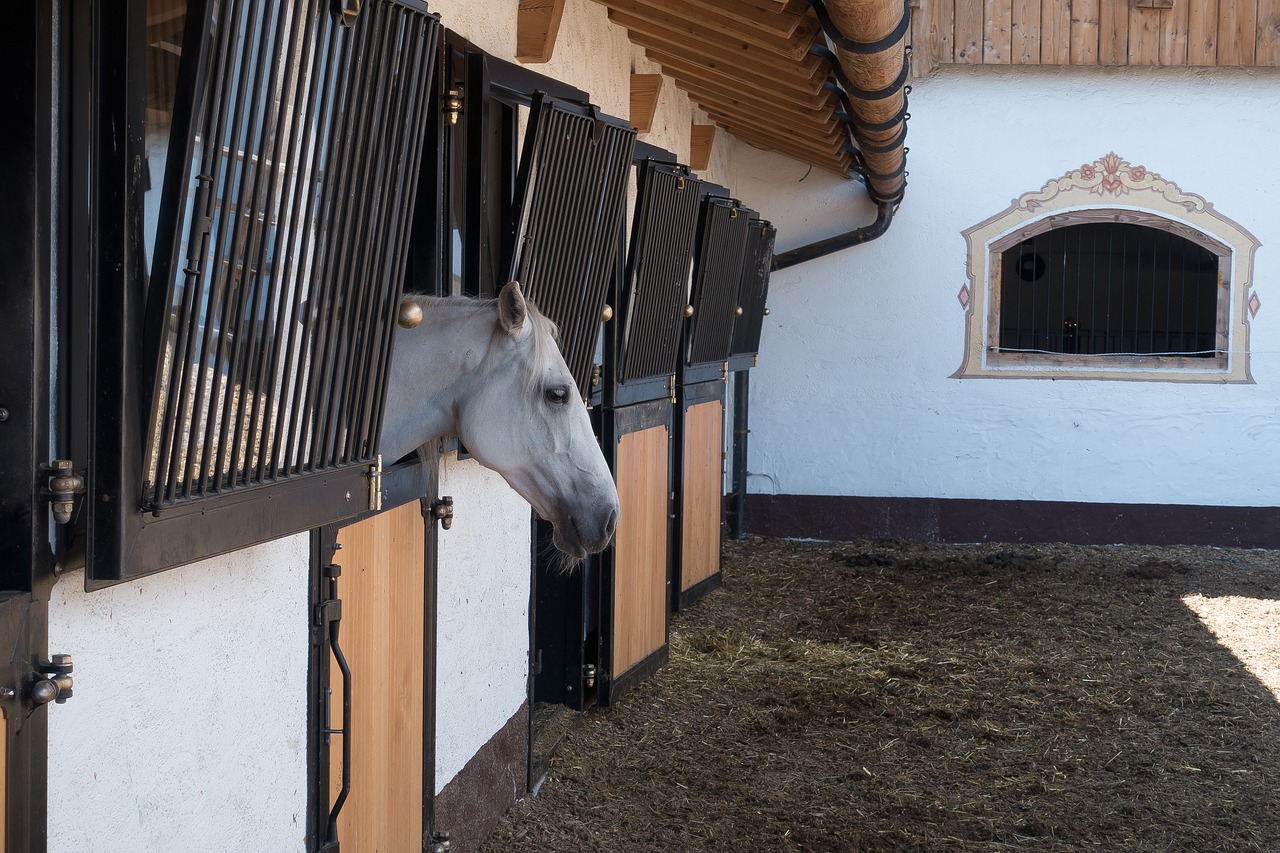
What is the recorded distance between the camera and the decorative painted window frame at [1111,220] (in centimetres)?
776

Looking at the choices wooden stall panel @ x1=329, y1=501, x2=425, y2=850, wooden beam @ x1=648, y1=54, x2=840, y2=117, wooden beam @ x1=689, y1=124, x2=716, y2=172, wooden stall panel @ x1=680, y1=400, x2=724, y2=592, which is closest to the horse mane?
wooden stall panel @ x1=329, y1=501, x2=425, y2=850

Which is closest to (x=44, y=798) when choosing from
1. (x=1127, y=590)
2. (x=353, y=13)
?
(x=353, y=13)

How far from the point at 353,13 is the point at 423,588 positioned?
1.35 m

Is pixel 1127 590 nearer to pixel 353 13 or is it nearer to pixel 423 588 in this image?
pixel 423 588

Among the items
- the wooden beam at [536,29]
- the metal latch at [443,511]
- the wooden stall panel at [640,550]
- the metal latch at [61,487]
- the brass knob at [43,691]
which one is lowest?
the wooden stall panel at [640,550]

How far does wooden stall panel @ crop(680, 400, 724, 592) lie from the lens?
236 inches

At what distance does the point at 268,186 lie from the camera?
1476 millimetres

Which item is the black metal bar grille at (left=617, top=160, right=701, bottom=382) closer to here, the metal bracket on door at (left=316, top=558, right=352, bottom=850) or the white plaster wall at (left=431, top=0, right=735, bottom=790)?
the white plaster wall at (left=431, top=0, right=735, bottom=790)

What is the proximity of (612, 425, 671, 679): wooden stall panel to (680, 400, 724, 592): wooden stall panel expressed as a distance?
0.86m

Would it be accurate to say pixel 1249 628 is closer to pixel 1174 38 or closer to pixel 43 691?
pixel 1174 38

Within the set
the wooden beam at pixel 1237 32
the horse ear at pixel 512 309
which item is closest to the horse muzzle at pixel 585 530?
the horse ear at pixel 512 309

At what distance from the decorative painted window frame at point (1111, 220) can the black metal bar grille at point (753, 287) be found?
5.49ft

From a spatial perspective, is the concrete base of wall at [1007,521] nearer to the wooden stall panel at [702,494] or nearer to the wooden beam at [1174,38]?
the wooden stall panel at [702,494]

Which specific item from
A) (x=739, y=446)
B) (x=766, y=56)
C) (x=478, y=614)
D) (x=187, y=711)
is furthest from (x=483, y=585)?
(x=739, y=446)
